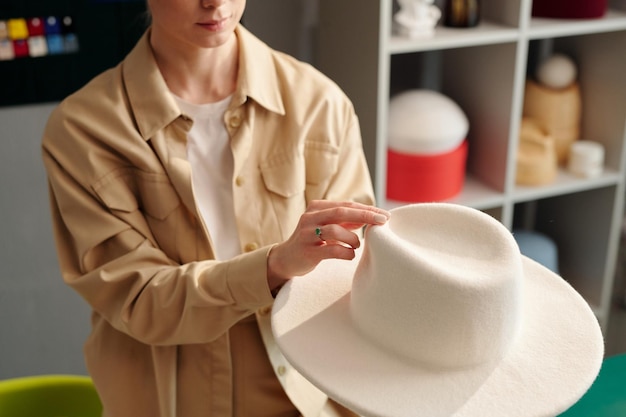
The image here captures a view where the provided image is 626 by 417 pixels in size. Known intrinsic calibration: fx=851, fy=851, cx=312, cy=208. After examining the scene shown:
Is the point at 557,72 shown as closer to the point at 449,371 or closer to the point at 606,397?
the point at 606,397

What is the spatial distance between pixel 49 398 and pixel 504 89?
1185mm

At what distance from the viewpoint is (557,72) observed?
208cm

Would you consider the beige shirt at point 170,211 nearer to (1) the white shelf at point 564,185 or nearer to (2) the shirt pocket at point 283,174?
(2) the shirt pocket at point 283,174

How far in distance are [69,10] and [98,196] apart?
0.74 m

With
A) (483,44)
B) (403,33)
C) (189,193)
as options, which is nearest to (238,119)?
(189,193)

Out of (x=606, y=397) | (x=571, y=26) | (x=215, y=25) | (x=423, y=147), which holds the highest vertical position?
(x=215, y=25)

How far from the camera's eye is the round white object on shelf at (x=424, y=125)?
1859 mm

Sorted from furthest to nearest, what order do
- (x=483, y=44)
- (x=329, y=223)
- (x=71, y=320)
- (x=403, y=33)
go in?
(x=71, y=320)
(x=483, y=44)
(x=403, y=33)
(x=329, y=223)

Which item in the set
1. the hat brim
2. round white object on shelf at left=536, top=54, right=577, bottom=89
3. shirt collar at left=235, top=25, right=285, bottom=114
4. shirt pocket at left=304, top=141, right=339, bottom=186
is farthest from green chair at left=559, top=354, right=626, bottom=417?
round white object on shelf at left=536, top=54, right=577, bottom=89

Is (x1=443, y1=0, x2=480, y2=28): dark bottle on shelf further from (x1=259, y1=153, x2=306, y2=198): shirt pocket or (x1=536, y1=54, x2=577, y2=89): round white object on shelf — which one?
(x1=259, y1=153, x2=306, y2=198): shirt pocket

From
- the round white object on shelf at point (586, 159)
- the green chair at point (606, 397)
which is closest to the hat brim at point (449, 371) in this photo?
the green chair at point (606, 397)

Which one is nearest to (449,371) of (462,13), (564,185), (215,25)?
(215,25)

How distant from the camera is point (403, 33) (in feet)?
5.85

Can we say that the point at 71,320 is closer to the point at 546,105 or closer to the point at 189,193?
the point at 189,193
